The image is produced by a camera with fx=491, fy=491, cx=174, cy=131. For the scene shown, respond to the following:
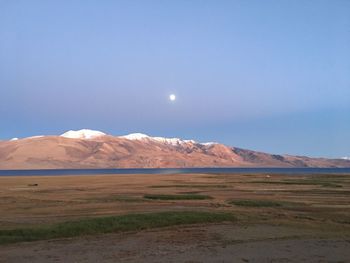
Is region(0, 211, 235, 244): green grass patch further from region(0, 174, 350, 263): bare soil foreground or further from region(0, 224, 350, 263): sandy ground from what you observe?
region(0, 224, 350, 263): sandy ground

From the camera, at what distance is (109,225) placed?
25266 millimetres

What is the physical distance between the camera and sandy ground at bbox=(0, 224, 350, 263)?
17359mm

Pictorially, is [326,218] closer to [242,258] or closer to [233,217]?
[233,217]

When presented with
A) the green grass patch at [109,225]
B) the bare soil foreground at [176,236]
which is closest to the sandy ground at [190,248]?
the bare soil foreground at [176,236]

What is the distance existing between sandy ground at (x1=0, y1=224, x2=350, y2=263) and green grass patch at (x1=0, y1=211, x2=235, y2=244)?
4.91 ft

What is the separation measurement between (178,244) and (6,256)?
670 centimetres

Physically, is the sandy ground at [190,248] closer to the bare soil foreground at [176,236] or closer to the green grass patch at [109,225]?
the bare soil foreground at [176,236]

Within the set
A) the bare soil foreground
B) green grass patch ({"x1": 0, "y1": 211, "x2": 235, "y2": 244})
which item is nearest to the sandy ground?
the bare soil foreground

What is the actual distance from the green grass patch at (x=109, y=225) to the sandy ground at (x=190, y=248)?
58.9 inches

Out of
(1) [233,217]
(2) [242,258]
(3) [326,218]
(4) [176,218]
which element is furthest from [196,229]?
(3) [326,218]

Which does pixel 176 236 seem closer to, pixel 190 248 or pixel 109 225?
pixel 190 248

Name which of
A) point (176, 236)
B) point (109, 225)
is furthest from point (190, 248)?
point (109, 225)

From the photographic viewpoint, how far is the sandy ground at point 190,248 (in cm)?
1736

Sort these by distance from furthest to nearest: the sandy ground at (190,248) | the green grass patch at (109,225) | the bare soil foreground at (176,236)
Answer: the green grass patch at (109,225) → the bare soil foreground at (176,236) → the sandy ground at (190,248)
